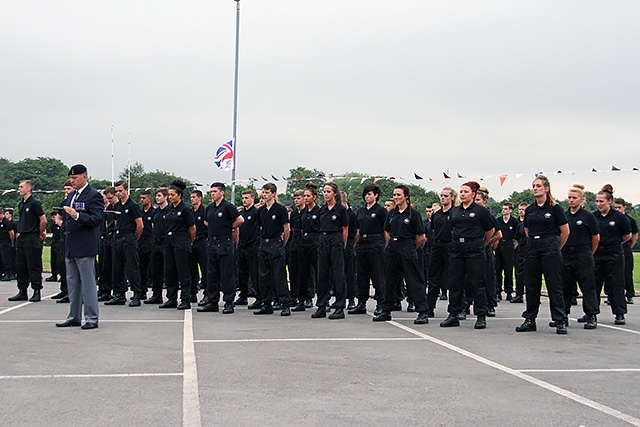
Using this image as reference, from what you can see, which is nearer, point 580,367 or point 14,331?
point 580,367

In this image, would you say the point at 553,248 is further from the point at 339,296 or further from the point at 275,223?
the point at 275,223

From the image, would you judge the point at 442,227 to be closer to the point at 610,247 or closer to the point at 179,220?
the point at 610,247

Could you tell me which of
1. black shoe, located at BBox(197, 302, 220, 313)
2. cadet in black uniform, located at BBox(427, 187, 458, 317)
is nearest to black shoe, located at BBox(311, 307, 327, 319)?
cadet in black uniform, located at BBox(427, 187, 458, 317)

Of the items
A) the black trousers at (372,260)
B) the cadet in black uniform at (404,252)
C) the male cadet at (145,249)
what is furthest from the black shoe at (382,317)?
the male cadet at (145,249)

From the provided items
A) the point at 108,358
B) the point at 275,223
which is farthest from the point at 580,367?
the point at 275,223

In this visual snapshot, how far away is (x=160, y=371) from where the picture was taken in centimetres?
739

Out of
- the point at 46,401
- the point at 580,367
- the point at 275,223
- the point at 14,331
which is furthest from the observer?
the point at 275,223

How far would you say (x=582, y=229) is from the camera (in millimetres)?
11953

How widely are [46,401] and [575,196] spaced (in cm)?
865

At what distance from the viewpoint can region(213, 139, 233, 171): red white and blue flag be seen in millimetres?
29703

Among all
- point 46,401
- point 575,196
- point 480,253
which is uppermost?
point 575,196

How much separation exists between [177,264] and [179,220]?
81cm

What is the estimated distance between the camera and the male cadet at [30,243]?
15.2 metres

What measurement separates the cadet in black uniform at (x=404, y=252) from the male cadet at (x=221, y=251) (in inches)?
108
